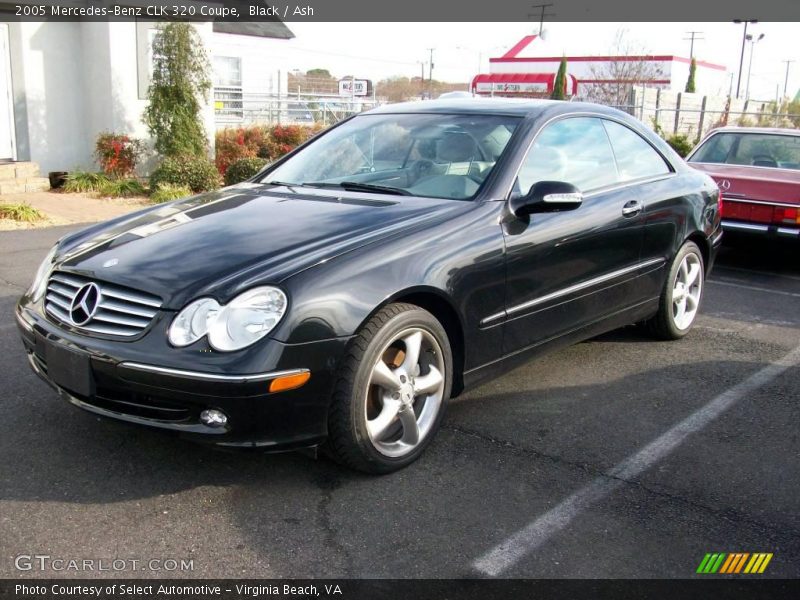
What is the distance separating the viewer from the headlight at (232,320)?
306 cm

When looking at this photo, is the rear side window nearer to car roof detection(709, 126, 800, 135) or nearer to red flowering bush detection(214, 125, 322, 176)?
car roof detection(709, 126, 800, 135)

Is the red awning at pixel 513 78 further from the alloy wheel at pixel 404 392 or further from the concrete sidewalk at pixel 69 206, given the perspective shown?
the alloy wheel at pixel 404 392

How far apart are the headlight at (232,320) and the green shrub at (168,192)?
28.7 ft

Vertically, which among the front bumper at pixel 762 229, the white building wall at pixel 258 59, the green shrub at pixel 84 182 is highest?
the white building wall at pixel 258 59

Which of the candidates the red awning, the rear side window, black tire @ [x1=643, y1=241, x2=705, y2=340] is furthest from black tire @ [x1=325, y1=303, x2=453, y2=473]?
the red awning

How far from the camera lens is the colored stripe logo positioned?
291 cm

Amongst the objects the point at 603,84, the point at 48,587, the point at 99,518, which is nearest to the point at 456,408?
the point at 99,518

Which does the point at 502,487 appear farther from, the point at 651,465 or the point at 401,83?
the point at 401,83

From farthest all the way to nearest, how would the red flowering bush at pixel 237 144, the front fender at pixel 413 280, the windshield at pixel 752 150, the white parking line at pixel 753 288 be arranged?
the red flowering bush at pixel 237 144, the windshield at pixel 752 150, the white parking line at pixel 753 288, the front fender at pixel 413 280

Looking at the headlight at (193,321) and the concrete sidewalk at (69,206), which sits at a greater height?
the headlight at (193,321)

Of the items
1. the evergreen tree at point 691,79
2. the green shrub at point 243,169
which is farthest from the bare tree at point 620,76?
the green shrub at point 243,169

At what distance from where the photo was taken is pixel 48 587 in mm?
2672

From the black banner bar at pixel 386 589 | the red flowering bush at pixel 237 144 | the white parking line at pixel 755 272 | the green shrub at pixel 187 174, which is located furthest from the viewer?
the red flowering bush at pixel 237 144

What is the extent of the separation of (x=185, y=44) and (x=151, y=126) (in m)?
1.41
